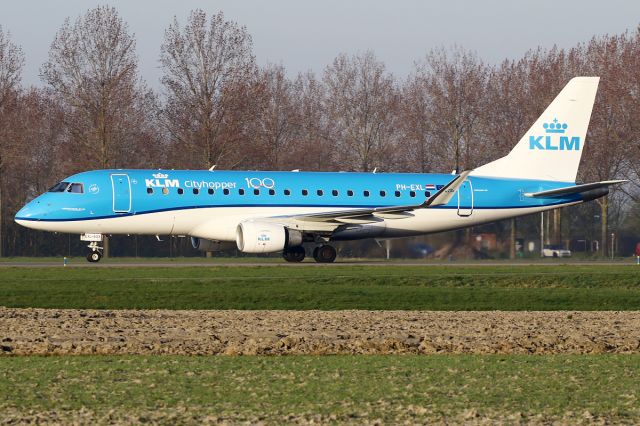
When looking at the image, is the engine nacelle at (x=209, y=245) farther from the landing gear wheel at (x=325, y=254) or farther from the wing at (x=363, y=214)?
the landing gear wheel at (x=325, y=254)

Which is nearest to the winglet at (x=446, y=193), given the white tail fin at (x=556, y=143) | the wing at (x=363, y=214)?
→ the wing at (x=363, y=214)

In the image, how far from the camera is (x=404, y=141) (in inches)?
3125

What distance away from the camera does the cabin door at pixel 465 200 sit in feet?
153

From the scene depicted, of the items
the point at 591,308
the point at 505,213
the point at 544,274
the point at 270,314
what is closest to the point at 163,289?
the point at 270,314

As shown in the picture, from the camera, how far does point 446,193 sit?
144 ft

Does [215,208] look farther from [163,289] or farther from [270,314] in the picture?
[270,314]

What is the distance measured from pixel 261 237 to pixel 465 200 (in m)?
9.06

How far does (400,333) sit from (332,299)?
30.5 ft

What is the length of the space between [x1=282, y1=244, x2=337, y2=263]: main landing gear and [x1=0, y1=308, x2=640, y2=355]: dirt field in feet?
67.4

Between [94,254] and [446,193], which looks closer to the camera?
[446,193]

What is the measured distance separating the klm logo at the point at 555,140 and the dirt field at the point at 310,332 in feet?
79.8

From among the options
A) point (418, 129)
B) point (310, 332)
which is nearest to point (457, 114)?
point (418, 129)

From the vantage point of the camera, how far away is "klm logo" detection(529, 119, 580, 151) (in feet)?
161

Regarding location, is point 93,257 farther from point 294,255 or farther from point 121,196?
point 294,255
